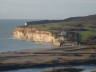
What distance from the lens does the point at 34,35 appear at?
133 metres


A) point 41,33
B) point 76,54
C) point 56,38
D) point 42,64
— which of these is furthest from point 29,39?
point 42,64

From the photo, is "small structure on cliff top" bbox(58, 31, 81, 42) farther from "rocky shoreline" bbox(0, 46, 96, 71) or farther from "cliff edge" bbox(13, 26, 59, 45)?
"rocky shoreline" bbox(0, 46, 96, 71)

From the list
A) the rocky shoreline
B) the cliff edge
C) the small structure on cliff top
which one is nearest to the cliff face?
the cliff edge

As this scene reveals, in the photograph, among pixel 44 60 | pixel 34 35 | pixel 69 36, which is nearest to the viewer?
pixel 44 60

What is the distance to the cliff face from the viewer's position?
119344 mm

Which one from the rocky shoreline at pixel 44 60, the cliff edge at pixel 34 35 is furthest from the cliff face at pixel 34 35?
the rocky shoreline at pixel 44 60

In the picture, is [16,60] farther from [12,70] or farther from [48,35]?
[48,35]

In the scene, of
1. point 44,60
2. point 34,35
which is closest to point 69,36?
point 34,35

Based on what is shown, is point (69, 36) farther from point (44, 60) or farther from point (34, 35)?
point (44, 60)

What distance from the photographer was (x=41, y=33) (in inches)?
4926

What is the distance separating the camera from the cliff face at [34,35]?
392ft

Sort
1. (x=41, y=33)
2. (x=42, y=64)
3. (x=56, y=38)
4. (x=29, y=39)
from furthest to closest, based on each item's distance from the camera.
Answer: (x=29, y=39) → (x=41, y=33) → (x=56, y=38) → (x=42, y=64)

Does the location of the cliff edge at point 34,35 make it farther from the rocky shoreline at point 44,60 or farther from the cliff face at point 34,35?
the rocky shoreline at point 44,60

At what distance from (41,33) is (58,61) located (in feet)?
193
